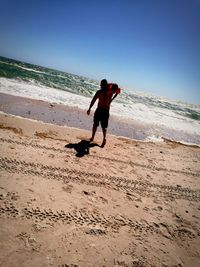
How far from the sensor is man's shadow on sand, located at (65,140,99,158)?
18.6ft

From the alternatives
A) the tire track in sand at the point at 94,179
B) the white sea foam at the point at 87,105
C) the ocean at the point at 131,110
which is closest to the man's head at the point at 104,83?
the tire track in sand at the point at 94,179

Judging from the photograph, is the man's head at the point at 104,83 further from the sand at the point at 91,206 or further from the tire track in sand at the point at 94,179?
the tire track in sand at the point at 94,179

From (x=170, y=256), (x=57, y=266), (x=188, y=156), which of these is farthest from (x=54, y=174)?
(x=188, y=156)

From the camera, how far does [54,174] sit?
4297 mm

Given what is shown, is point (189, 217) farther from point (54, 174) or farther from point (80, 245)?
point (54, 174)

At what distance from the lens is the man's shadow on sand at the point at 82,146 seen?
5.66m

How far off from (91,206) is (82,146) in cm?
279

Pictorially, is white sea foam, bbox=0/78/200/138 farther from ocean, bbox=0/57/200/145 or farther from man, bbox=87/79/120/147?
man, bbox=87/79/120/147

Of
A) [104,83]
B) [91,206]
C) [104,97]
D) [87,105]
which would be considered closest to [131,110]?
[87,105]

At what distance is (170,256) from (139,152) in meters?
3.95

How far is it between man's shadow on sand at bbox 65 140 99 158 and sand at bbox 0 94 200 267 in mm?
31

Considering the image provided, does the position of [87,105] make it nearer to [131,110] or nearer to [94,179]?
[131,110]

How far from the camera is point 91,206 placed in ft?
11.7

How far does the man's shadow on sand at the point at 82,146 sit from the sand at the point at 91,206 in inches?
1.2
